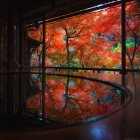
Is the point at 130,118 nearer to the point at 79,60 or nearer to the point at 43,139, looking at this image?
the point at 43,139

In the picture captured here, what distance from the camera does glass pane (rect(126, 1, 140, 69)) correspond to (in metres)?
8.27

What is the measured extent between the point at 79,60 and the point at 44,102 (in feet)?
36.1

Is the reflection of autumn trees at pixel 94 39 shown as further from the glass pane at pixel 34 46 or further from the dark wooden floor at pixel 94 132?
the dark wooden floor at pixel 94 132

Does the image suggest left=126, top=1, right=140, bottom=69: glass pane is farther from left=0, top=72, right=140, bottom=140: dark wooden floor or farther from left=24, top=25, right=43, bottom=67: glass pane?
left=0, top=72, right=140, bottom=140: dark wooden floor

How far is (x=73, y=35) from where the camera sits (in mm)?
12094

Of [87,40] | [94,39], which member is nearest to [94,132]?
[94,39]

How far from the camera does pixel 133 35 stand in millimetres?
9328

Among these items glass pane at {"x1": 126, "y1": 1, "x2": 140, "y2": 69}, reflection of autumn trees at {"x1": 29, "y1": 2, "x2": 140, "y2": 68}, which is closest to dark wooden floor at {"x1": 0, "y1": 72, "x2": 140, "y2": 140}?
reflection of autumn trees at {"x1": 29, "y1": 2, "x2": 140, "y2": 68}

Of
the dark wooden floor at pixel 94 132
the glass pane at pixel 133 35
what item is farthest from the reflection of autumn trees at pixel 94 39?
the dark wooden floor at pixel 94 132

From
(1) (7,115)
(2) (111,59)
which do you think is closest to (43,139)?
(1) (7,115)

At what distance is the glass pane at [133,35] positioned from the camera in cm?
827

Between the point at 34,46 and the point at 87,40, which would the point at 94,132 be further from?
the point at 87,40

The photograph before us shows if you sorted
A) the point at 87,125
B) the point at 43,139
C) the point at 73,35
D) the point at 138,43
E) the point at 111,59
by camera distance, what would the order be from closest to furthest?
the point at 43,139, the point at 87,125, the point at 138,43, the point at 111,59, the point at 73,35

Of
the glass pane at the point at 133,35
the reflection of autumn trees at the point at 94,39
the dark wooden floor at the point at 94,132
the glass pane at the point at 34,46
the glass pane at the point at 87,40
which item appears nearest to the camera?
the dark wooden floor at the point at 94,132
